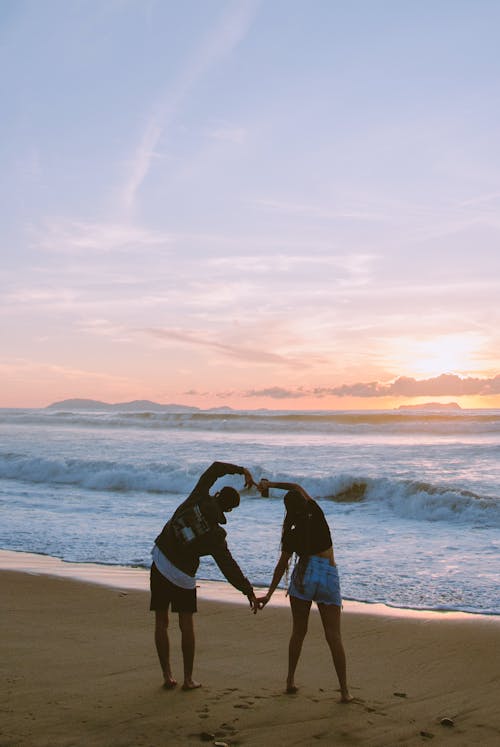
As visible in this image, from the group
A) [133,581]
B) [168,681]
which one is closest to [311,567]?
[168,681]

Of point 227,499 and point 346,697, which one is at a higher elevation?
point 227,499

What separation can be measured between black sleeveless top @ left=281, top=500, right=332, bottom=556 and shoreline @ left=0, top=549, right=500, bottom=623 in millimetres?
3225

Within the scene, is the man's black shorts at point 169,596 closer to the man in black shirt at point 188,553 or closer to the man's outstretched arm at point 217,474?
the man in black shirt at point 188,553

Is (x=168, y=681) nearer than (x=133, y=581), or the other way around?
(x=168, y=681)

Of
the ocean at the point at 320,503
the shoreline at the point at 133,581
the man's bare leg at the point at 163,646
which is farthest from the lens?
the ocean at the point at 320,503

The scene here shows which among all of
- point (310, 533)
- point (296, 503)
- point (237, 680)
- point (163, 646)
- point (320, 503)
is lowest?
point (320, 503)

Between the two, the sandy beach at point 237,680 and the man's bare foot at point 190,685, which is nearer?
the sandy beach at point 237,680

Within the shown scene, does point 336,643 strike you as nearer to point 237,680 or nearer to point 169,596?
point 237,680

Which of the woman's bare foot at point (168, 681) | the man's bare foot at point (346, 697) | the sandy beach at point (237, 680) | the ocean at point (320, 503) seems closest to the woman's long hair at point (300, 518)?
the man's bare foot at point (346, 697)

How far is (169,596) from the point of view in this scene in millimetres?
5473

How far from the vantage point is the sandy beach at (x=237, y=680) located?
466 cm

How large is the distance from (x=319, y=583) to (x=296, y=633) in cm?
49

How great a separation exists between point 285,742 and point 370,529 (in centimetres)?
1019

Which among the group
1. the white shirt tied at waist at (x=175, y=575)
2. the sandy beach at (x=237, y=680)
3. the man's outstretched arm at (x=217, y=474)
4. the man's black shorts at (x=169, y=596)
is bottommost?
the sandy beach at (x=237, y=680)
